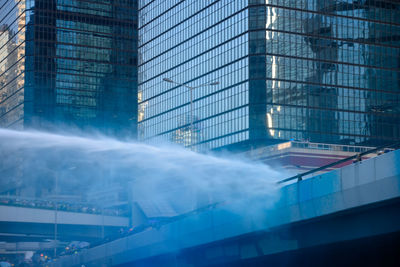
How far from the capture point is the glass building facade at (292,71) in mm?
135500

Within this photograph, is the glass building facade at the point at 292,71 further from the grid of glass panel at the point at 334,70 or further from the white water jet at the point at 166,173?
the white water jet at the point at 166,173

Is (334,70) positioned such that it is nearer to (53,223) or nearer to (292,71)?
(292,71)

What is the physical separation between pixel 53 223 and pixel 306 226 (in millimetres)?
108548

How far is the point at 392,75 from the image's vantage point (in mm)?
146750

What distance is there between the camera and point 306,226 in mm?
27047

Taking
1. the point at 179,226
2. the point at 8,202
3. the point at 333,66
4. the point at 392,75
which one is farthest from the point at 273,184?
the point at 392,75

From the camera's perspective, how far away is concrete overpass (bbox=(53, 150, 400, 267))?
22.5 m

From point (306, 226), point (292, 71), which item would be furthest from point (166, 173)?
point (306, 226)

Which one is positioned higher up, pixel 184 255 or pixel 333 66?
pixel 333 66

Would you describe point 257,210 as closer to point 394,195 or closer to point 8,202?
point 394,195

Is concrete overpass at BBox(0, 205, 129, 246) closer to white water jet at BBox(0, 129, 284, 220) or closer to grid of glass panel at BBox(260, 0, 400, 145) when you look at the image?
white water jet at BBox(0, 129, 284, 220)

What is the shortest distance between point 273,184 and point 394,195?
9.41 metres

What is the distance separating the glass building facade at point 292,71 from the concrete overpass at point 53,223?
26086 mm

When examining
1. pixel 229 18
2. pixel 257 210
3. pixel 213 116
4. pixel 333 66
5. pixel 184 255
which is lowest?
pixel 184 255
